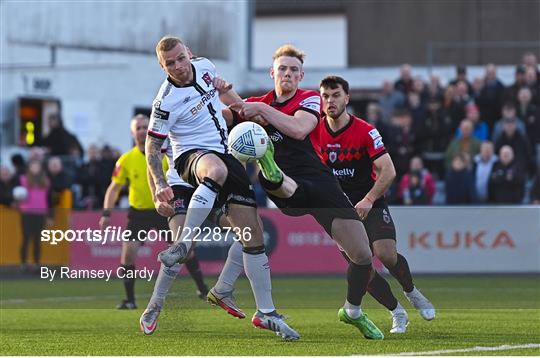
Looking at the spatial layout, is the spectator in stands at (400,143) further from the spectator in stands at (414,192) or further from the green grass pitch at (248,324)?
the green grass pitch at (248,324)

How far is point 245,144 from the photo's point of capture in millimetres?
9961

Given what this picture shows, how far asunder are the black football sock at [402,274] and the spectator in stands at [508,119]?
9.77 m

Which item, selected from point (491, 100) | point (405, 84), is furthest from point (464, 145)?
point (405, 84)

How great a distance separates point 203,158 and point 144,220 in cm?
438

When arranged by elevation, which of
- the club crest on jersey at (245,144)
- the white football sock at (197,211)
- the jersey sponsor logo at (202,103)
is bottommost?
the white football sock at (197,211)

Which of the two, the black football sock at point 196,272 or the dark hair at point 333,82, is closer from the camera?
the dark hair at point 333,82

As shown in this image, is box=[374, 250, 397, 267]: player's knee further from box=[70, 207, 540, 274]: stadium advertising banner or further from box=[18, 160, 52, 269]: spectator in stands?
box=[18, 160, 52, 269]: spectator in stands

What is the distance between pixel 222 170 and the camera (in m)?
10.5

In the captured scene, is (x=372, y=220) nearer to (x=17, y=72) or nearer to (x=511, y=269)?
(x=511, y=269)

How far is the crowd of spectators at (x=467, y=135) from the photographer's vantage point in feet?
69.9

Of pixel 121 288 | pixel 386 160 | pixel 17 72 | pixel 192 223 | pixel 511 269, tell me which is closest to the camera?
pixel 192 223

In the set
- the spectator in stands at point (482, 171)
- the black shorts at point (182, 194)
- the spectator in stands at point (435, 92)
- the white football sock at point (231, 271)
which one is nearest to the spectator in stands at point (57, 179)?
the spectator in stands at point (435, 92)

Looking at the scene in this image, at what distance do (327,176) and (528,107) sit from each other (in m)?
11.9

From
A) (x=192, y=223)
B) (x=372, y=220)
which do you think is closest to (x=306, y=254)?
(x=372, y=220)
